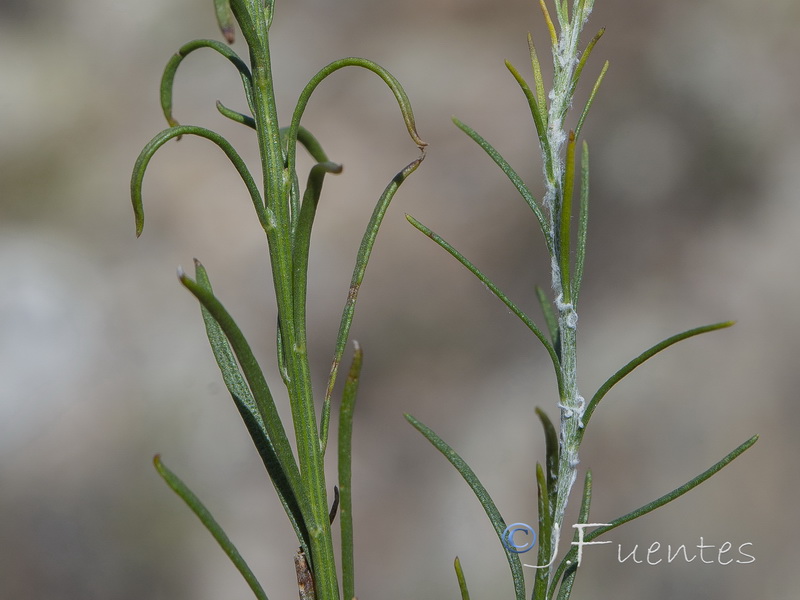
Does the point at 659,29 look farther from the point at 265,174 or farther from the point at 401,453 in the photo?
the point at 265,174

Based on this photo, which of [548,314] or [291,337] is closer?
[291,337]

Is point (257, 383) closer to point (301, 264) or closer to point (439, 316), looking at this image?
point (301, 264)

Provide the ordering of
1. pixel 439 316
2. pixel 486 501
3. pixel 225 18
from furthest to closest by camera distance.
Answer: pixel 439 316, pixel 486 501, pixel 225 18

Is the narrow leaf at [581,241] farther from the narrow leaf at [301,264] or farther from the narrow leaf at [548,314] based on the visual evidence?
the narrow leaf at [301,264]

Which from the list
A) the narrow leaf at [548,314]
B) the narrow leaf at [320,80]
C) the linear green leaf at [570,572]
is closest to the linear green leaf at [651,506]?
the linear green leaf at [570,572]

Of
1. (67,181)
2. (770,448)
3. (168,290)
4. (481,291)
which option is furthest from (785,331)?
(67,181)

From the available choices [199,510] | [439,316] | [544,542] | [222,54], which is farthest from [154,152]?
[439,316]

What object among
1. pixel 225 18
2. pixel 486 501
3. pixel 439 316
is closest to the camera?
pixel 225 18
